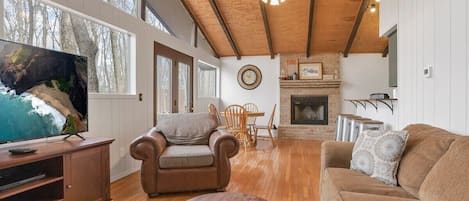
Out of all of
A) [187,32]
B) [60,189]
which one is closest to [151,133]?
[60,189]

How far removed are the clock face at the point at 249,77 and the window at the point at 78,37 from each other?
4.47 meters

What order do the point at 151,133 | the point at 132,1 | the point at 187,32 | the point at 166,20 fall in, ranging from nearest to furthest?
the point at 151,133, the point at 132,1, the point at 166,20, the point at 187,32

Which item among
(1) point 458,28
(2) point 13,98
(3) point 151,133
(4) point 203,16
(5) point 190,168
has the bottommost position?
(5) point 190,168

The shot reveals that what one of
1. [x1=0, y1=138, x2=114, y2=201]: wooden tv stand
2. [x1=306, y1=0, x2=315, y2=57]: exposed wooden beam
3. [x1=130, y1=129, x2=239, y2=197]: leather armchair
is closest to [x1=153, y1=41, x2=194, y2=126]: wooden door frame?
[x1=130, y1=129, x2=239, y2=197]: leather armchair

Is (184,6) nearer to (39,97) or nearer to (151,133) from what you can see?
(151,133)

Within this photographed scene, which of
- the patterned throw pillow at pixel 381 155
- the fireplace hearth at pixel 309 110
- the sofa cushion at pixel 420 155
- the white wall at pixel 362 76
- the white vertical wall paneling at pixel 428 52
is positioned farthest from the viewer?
the fireplace hearth at pixel 309 110

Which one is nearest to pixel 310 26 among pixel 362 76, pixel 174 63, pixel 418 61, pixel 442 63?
pixel 362 76

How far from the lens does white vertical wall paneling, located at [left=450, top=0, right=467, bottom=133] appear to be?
78.3 inches

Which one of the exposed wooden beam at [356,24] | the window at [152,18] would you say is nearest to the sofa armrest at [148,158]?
the window at [152,18]

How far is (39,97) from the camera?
2234 mm

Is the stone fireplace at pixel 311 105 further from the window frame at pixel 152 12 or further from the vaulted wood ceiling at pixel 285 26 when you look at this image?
the window frame at pixel 152 12

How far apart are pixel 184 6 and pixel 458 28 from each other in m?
4.82

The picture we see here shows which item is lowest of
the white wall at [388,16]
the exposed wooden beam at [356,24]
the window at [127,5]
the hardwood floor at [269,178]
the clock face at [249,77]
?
the hardwood floor at [269,178]

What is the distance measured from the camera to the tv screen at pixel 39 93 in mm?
1978
